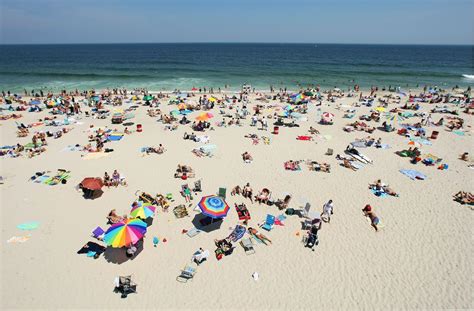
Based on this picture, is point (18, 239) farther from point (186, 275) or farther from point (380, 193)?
point (380, 193)

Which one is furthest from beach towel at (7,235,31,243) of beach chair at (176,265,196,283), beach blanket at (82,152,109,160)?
beach blanket at (82,152,109,160)

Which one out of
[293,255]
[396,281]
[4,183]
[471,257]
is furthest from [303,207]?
[4,183]

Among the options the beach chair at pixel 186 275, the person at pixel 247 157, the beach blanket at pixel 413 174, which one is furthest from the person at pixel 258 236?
the beach blanket at pixel 413 174

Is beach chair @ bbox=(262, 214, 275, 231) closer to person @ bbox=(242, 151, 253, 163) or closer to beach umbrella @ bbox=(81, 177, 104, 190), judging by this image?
person @ bbox=(242, 151, 253, 163)

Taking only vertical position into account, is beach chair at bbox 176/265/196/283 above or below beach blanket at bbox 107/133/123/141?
below

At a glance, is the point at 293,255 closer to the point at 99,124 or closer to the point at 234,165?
the point at 234,165
